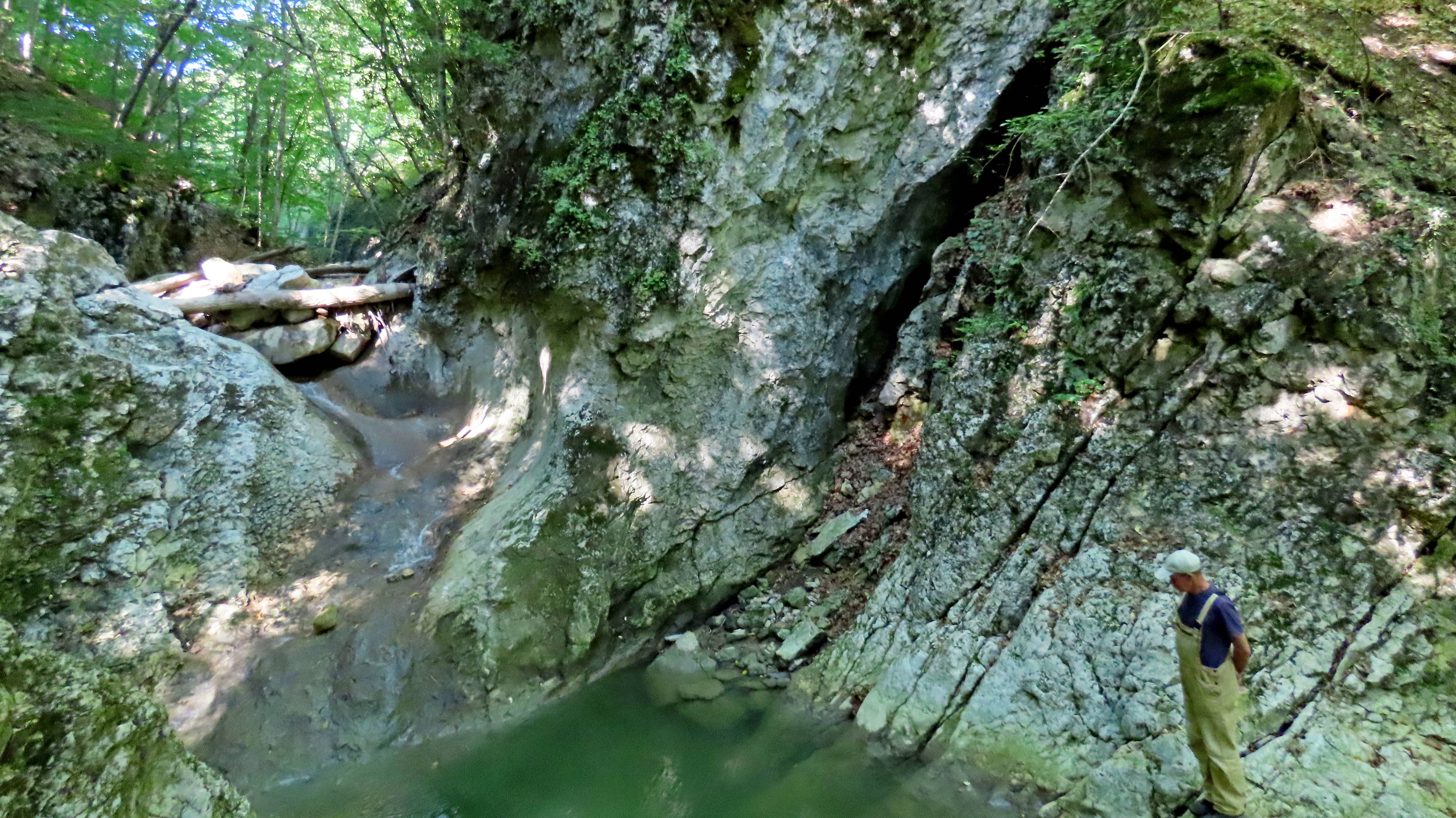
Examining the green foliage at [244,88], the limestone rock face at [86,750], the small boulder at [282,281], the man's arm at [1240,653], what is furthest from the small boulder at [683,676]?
the green foliage at [244,88]

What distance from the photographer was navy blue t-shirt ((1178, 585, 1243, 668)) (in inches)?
145

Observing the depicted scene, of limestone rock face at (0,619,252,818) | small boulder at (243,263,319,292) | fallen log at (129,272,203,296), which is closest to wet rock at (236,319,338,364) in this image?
small boulder at (243,263,319,292)

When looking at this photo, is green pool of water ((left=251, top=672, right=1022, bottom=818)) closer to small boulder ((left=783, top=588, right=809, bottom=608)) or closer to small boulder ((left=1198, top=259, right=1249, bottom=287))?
small boulder ((left=783, top=588, right=809, bottom=608))

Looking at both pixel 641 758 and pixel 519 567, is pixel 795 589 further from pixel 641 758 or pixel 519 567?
pixel 519 567

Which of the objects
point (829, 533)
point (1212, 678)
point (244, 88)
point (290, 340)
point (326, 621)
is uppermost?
point (244, 88)

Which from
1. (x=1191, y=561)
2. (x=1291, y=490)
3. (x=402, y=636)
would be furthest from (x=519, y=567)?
(x=1291, y=490)

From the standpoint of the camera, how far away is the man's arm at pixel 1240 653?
3.63 m

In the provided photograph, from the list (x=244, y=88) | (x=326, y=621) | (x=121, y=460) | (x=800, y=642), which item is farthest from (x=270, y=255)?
(x=800, y=642)

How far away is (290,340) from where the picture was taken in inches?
339

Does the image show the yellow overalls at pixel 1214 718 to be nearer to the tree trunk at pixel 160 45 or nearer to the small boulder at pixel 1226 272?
the small boulder at pixel 1226 272

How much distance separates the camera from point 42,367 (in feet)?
18.4

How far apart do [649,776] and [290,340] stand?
7.40m

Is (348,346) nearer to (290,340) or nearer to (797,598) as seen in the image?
(290,340)

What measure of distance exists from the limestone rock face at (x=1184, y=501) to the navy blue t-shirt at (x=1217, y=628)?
67cm
